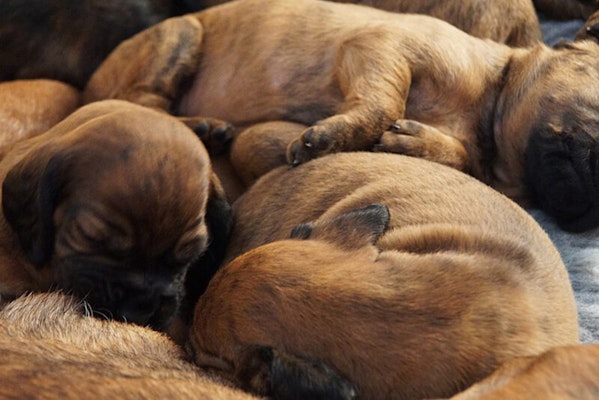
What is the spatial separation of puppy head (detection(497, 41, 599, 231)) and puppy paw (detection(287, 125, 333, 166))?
79 cm

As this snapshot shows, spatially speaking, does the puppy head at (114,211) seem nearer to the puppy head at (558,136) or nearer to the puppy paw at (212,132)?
the puppy paw at (212,132)

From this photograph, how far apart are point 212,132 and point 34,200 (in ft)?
3.03

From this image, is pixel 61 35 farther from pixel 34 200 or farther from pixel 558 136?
pixel 558 136

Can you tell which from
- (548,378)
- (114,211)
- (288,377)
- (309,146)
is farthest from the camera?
(309,146)

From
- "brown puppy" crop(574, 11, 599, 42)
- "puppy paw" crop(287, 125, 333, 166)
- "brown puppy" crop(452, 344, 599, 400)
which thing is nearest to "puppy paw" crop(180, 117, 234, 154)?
"puppy paw" crop(287, 125, 333, 166)

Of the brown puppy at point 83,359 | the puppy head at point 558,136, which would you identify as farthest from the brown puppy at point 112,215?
the puppy head at point 558,136

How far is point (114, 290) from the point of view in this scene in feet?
7.40

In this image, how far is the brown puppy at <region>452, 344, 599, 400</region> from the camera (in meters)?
1.50

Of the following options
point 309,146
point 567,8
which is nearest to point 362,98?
point 309,146

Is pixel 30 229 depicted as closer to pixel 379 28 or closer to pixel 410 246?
pixel 410 246

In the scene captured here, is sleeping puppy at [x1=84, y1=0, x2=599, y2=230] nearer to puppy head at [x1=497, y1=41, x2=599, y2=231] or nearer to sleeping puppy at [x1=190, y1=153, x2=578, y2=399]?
puppy head at [x1=497, y1=41, x2=599, y2=231]

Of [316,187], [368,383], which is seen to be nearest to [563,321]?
[368,383]

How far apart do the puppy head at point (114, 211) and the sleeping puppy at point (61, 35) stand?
1355mm

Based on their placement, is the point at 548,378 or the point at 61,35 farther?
the point at 61,35
